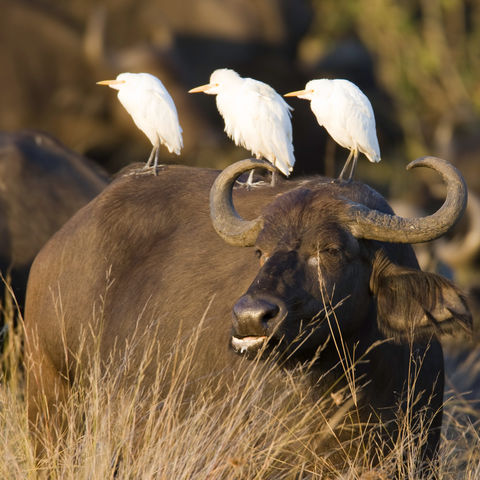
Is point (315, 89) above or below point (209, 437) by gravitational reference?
above

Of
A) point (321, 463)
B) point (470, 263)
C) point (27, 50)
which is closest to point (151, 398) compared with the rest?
point (321, 463)

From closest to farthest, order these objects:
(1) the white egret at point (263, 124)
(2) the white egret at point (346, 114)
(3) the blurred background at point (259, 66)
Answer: (2) the white egret at point (346, 114), (1) the white egret at point (263, 124), (3) the blurred background at point (259, 66)

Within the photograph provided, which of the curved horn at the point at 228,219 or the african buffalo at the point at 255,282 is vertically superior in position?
the curved horn at the point at 228,219

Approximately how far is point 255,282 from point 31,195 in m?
3.63

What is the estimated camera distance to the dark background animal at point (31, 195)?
25.2ft

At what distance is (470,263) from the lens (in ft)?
47.2

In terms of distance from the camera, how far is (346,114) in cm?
529

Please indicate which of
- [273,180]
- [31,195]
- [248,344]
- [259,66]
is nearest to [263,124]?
[273,180]

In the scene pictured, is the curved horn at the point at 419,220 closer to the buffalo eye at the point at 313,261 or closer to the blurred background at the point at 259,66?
the buffalo eye at the point at 313,261

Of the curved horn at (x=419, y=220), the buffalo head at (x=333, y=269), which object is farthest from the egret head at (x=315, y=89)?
the curved horn at (x=419, y=220)

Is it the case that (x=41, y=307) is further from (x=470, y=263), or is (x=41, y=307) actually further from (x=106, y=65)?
(x=106, y=65)

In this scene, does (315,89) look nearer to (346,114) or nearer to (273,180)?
(346,114)

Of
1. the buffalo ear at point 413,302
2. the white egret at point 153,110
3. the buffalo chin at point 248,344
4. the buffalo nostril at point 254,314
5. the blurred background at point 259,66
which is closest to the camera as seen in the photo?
the buffalo nostril at point 254,314

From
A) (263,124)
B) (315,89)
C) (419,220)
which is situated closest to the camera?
(419,220)
